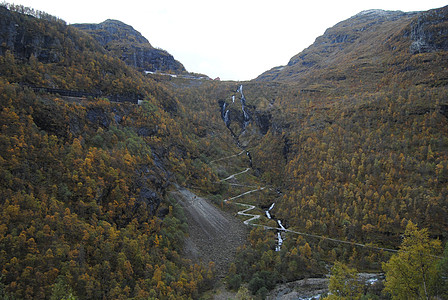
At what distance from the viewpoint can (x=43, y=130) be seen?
200ft

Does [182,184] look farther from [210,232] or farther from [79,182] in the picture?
[79,182]

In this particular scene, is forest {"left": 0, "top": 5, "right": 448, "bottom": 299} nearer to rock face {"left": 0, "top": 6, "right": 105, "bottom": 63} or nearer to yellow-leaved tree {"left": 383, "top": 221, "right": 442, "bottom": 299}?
yellow-leaved tree {"left": 383, "top": 221, "right": 442, "bottom": 299}

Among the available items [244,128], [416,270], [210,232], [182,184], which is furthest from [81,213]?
[244,128]

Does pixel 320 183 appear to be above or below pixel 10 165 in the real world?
below

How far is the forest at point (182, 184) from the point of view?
4331cm

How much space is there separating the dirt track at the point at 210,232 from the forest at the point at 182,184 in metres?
2.38

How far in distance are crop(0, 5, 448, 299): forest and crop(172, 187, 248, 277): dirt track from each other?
238cm

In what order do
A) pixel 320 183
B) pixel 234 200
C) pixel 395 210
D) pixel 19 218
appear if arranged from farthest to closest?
pixel 234 200
pixel 320 183
pixel 395 210
pixel 19 218

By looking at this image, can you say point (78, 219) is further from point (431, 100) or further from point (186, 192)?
point (431, 100)

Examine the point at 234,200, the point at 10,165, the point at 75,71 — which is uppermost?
the point at 75,71

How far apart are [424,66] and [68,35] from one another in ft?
465

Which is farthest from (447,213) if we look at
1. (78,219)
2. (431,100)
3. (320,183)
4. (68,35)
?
(68,35)

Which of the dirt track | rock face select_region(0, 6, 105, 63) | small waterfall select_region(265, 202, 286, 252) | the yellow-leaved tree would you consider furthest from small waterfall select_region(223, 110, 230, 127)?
the yellow-leaved tree

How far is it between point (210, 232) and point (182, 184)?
880 inches
